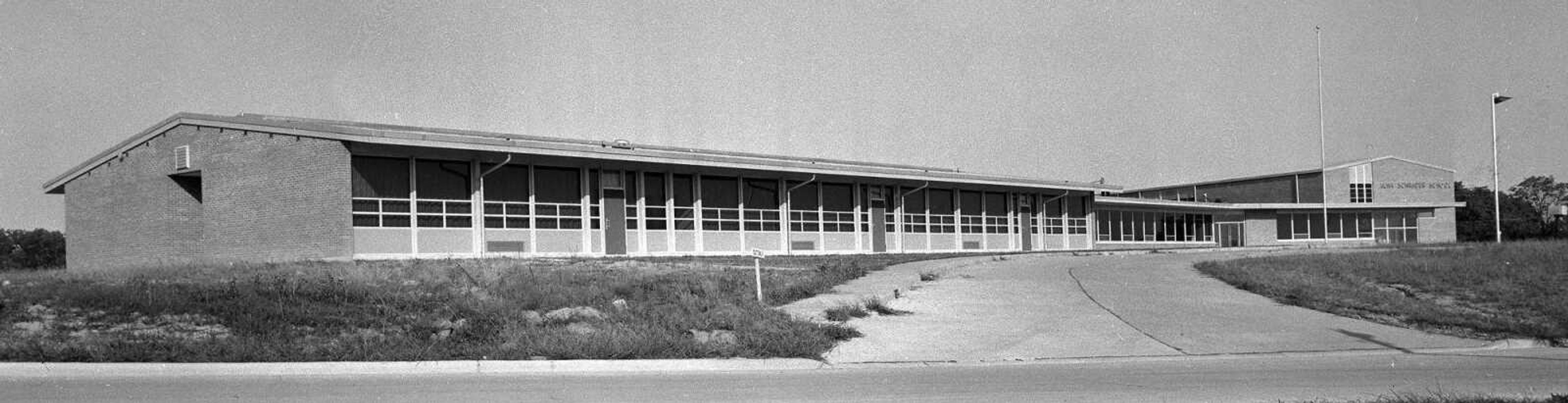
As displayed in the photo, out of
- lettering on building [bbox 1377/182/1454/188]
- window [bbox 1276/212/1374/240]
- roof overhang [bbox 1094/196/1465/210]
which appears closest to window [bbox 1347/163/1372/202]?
lettering on building [bbox 1377/182/1454/188]

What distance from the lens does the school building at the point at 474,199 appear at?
2686 centimetres

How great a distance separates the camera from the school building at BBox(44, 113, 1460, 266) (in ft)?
88.1

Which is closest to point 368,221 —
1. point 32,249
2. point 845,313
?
point 845,313

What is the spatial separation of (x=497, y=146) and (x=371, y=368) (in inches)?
717

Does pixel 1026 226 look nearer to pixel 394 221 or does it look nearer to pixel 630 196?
pixel 630 196

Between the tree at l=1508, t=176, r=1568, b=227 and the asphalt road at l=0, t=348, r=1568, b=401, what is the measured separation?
363 feet

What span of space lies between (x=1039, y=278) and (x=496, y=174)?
52.4ft

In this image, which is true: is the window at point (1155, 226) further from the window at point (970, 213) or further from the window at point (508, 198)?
the window at point (508, 198)

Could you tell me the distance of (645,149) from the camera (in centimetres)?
3609

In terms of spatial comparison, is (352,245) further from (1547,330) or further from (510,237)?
(1547,330)

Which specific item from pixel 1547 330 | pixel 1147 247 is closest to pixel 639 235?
pixel 1547 330

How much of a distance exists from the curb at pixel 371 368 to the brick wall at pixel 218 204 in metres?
16.3

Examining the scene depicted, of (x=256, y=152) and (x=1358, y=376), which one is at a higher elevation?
(x=256, y=152)

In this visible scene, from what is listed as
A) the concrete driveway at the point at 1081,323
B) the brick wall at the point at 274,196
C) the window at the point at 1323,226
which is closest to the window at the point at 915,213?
the concrete driveway at the point at 1081,323
